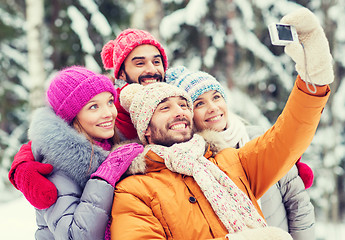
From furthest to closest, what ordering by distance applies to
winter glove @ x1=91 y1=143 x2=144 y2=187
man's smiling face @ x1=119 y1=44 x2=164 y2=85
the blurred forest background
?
the blurred forest background
man's smiling face @ x1=119 y1=44 x2=164 y2=85
winter glove @ x1=91 y1=143 x2=144 y2=187

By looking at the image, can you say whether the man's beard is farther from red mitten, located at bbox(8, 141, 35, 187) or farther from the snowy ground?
the snowy ground

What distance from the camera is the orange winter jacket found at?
1.95 meters

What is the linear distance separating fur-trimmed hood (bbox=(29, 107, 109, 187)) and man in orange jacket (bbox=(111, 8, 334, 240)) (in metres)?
0.27

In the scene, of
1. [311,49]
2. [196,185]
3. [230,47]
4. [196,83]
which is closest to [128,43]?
[196,83]

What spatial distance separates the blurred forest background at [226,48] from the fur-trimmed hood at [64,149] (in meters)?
4.34

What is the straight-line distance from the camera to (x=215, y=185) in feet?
6.89

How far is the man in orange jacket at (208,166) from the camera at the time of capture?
1.88 m

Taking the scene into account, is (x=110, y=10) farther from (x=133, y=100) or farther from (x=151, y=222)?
(x=151, y=222)

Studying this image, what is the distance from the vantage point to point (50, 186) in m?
2.08

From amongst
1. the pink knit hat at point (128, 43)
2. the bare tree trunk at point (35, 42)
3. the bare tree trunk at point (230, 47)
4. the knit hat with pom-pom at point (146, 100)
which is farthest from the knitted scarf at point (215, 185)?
the bare tree trunk at point (230, 47)

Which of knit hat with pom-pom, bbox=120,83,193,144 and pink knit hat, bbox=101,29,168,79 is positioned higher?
pink knit hat, bbox=101,29,168,79

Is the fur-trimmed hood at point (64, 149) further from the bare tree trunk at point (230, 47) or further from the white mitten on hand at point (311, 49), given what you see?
the bare tree trunk at point (230, 47)

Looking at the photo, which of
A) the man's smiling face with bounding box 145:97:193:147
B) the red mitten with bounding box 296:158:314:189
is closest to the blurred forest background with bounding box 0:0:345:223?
the red mitten with bounding box 296:158:314:189

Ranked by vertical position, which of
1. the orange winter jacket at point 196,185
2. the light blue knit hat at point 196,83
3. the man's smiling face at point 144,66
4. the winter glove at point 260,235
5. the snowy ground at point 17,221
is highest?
the man's smiling face at point 144,66
